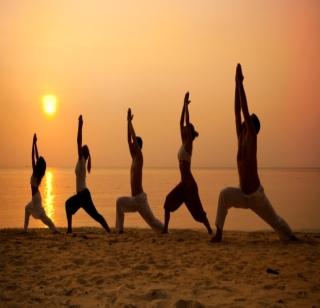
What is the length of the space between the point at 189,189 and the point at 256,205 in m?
2.16

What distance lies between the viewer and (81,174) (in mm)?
11031

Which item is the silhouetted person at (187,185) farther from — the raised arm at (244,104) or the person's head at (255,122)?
the raised arm at (244,104)

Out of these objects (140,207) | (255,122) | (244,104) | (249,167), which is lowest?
(140,207)

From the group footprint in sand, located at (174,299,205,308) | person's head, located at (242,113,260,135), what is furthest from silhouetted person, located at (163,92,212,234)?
footprint in sand, located at (174,299,205,308)

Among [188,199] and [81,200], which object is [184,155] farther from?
[81,200]

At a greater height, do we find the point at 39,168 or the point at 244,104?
the point at 244,104

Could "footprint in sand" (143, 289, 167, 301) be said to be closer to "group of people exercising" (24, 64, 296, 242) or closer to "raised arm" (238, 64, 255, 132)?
"group of people exercising" (24, 64, 296, 242)

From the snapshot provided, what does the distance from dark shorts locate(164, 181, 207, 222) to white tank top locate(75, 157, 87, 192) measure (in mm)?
2175

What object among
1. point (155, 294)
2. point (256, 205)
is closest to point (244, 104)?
point (256, 205)

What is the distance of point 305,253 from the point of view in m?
7.33

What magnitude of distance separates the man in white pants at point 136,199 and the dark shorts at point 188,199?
1.89ft

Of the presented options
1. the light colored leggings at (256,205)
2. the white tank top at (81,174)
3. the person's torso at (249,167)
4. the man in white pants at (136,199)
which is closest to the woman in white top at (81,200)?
the white tank top at (81,174)

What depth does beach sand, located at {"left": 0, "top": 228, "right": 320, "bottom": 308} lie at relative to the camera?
4.97m

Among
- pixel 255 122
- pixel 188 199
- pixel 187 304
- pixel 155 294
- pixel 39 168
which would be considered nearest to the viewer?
pixel 187 304
